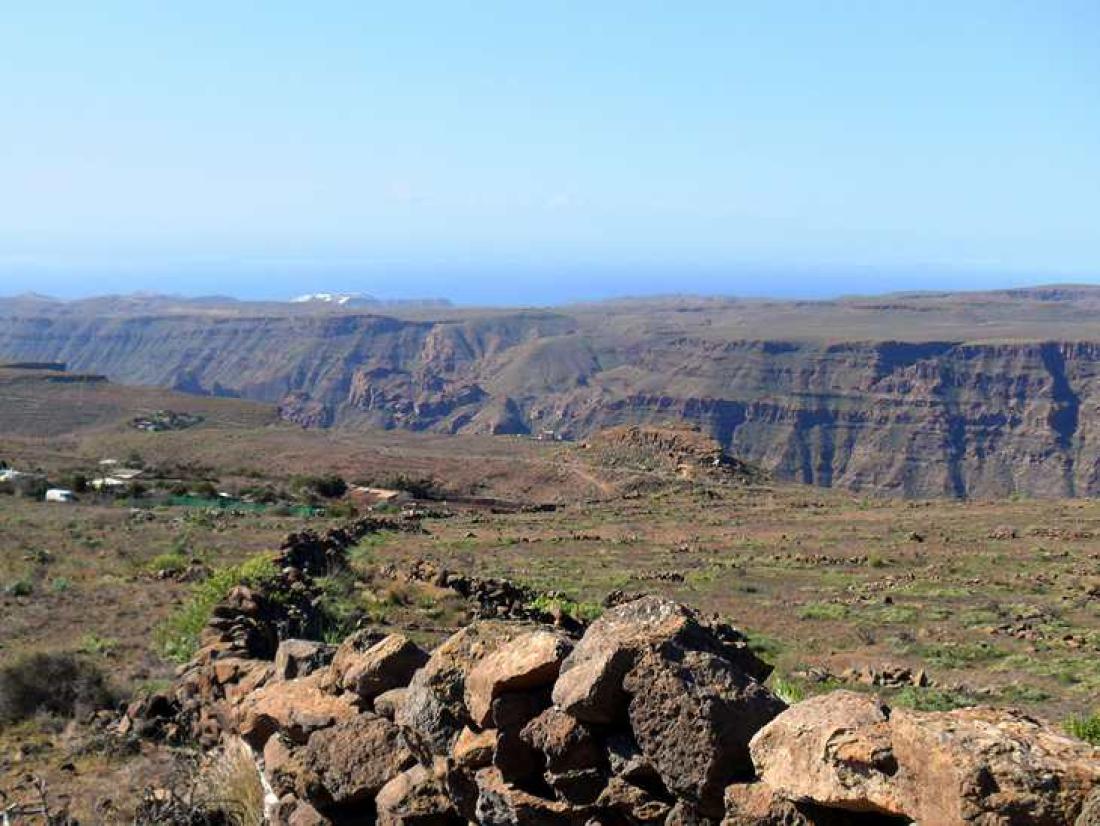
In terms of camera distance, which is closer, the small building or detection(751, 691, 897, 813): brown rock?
detection(751, 691, 897, 813): brown rock

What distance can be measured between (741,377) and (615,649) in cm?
13181

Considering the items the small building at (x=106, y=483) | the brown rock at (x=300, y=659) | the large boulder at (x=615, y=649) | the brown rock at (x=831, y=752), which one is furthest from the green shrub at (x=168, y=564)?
the small building at (x=106, y=483)

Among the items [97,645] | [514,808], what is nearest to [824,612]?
[97,645]

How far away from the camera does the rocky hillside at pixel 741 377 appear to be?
116 m

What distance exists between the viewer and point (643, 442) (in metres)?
54.9

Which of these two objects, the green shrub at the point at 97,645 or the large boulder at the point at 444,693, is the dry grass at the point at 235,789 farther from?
the green shrub at the point at 97,645

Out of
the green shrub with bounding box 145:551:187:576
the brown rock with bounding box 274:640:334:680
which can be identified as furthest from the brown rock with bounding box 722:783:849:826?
the green shrub with bounding box 145:551:187:576

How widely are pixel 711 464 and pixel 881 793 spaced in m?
44.7

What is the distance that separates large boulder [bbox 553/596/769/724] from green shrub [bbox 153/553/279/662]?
8.02 metres

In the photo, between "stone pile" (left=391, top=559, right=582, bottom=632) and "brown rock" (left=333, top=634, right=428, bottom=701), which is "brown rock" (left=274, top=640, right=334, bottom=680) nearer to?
"brown rock" (left=333, top=634, right=428, bottom=701)

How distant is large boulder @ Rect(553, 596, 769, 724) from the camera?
516 cm

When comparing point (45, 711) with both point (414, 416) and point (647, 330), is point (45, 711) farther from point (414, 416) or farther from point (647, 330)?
point (647, 330)

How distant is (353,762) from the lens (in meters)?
6.66

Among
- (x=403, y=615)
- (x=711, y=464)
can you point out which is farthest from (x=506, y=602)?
(x=711, y=464)
